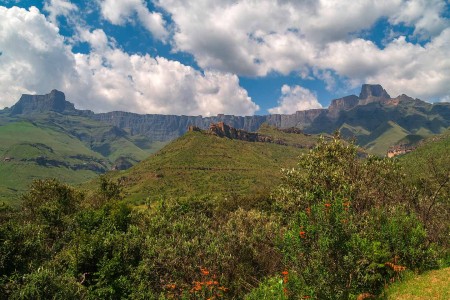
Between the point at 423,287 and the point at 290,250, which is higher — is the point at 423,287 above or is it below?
below

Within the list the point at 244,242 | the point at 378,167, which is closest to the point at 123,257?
the point at 244,242

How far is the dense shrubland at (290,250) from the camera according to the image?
57.6 feet

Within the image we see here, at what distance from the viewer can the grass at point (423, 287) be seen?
19031 millimetres

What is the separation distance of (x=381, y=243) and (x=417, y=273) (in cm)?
311

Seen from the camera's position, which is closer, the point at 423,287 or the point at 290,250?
the point at 290,250

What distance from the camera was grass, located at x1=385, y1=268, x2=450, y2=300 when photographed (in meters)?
19.0

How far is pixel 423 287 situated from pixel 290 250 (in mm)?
9953

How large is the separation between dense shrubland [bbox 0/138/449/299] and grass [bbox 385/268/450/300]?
0.78m

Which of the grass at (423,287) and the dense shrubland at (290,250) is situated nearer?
the dense shrubland at (290,250)

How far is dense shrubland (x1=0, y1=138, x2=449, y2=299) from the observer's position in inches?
691

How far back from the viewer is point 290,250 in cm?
1745

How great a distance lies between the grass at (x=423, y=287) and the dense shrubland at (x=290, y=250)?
2.57ft

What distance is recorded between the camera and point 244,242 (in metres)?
32.4

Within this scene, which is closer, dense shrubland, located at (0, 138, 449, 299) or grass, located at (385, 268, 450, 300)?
dense shrubland, located at (0, 138, 449, 299)
